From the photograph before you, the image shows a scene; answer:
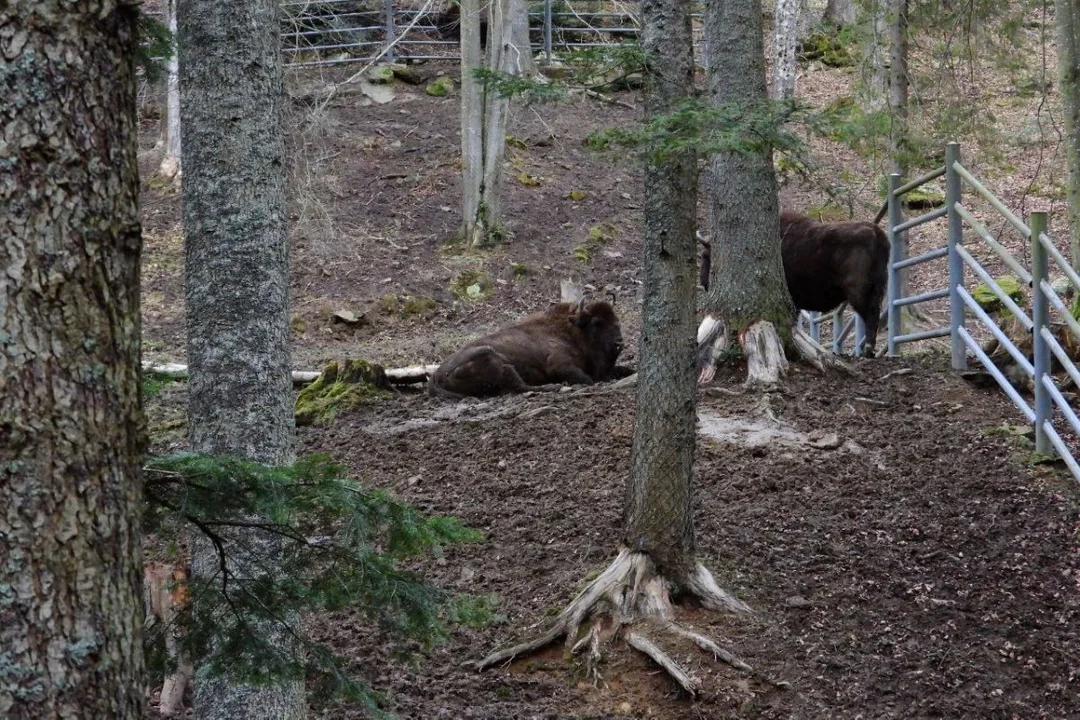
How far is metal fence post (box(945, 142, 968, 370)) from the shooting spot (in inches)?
398

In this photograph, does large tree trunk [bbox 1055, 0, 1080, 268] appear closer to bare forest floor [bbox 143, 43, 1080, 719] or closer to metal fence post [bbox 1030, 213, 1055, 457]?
bare forest floor [bbox 143, 43, 1080, 719]

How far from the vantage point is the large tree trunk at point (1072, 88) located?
10453mm

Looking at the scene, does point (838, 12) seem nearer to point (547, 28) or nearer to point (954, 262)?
point (547, 28)

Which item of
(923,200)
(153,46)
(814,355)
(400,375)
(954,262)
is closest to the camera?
(153,46)

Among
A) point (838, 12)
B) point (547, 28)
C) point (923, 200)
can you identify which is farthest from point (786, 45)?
point (838, 12)

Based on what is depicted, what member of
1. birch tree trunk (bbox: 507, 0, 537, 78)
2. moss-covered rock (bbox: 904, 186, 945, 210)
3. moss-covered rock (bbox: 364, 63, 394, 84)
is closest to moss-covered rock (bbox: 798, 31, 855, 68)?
moss-covered rock (bbox: 904, 186, 945, 210)

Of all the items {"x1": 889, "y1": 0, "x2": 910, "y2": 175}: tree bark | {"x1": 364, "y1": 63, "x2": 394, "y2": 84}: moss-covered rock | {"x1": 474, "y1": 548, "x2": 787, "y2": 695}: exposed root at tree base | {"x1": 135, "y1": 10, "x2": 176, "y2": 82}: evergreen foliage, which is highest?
{"x1": 364, "y1": 63, "x2": 394, "y2": 84}: moss-covered rock

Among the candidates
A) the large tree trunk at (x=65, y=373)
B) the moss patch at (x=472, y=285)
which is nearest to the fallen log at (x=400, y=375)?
the moss patch at (x=472, y=285)

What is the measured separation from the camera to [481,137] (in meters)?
20.4

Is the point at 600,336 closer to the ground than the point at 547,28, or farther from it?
closer to the ground

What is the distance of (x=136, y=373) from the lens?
2.80 m

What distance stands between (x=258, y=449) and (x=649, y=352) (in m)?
2.24

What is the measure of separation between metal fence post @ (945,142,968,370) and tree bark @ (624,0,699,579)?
15.0ft

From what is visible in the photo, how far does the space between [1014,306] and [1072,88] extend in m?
3.15
